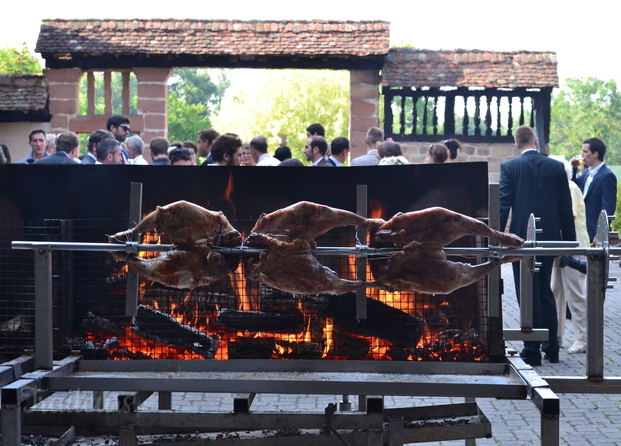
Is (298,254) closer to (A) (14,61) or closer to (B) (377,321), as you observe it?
(B) (377,321)

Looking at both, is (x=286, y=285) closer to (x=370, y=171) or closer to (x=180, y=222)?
(x=180, y=222)

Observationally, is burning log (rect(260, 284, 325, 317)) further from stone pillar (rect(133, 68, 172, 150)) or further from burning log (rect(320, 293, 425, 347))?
stone pillar (rect(133, 68, 172, 150))

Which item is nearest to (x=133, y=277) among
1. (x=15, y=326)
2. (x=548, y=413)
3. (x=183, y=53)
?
(x=15, y=326)

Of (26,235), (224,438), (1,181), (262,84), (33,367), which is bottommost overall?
(224,438)

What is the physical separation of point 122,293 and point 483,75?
14007 mm

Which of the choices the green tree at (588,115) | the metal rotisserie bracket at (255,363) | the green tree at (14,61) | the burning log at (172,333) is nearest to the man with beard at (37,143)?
the metal rotisserie bracket at (255,363)

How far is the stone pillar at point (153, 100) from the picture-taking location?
1586cm

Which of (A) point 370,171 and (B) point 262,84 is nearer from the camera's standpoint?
(A) point 370,171

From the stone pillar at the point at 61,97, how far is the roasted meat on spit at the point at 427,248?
13.6 m

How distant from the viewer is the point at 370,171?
4.55m

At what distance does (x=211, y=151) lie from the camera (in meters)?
7.03

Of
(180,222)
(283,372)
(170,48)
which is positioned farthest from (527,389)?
(170,48)

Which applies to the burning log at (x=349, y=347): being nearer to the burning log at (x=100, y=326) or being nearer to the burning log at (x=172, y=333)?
the burning log at (x=172, y=333)

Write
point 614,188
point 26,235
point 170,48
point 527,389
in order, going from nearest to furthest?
point 527,389 < point 26,235 < point 614,188 < point 170,48
